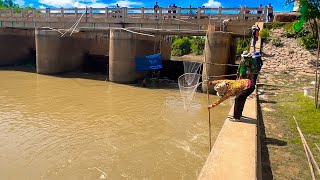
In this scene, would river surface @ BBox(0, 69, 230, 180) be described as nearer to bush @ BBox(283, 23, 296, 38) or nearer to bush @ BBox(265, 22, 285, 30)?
bush @ BBox(283, 23, 296, 38)

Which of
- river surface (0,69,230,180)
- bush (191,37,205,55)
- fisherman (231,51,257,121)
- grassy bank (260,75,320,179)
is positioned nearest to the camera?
grassy bank (260,75,320,179)

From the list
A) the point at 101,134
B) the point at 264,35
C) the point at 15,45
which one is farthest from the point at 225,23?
the point at 15,45

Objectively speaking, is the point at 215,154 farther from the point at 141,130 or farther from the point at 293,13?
the point at 293,13

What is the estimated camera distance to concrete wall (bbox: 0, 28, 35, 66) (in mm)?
29344

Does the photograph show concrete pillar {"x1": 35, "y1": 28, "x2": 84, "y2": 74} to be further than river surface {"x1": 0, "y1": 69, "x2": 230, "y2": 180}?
Yes

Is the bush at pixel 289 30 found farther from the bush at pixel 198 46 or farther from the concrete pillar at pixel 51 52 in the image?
the bush at pixel 198 46

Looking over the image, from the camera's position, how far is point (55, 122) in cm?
1230

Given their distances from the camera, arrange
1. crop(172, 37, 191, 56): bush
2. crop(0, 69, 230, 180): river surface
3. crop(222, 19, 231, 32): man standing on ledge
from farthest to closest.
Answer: crop(172, 37, 191, 56): bush < crop(222, 19, 231, 32): man standing on ledge < crop(0, 69, 230, 180): river surface

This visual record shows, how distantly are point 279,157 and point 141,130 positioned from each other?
6296mm

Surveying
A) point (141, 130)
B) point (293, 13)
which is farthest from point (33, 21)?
point (293, 13)

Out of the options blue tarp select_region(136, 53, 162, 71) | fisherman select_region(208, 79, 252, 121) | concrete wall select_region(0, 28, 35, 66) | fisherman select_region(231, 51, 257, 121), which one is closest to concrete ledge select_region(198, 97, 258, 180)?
fisherman select_region(231, 51, 257, 121)

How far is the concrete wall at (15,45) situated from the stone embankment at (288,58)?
889 inches

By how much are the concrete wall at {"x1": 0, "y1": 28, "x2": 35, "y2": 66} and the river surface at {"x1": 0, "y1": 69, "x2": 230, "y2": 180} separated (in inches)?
477

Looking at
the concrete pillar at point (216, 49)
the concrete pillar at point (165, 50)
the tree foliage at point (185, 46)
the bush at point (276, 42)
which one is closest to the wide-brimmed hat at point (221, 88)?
the concrete pillar at point (216, 49)
